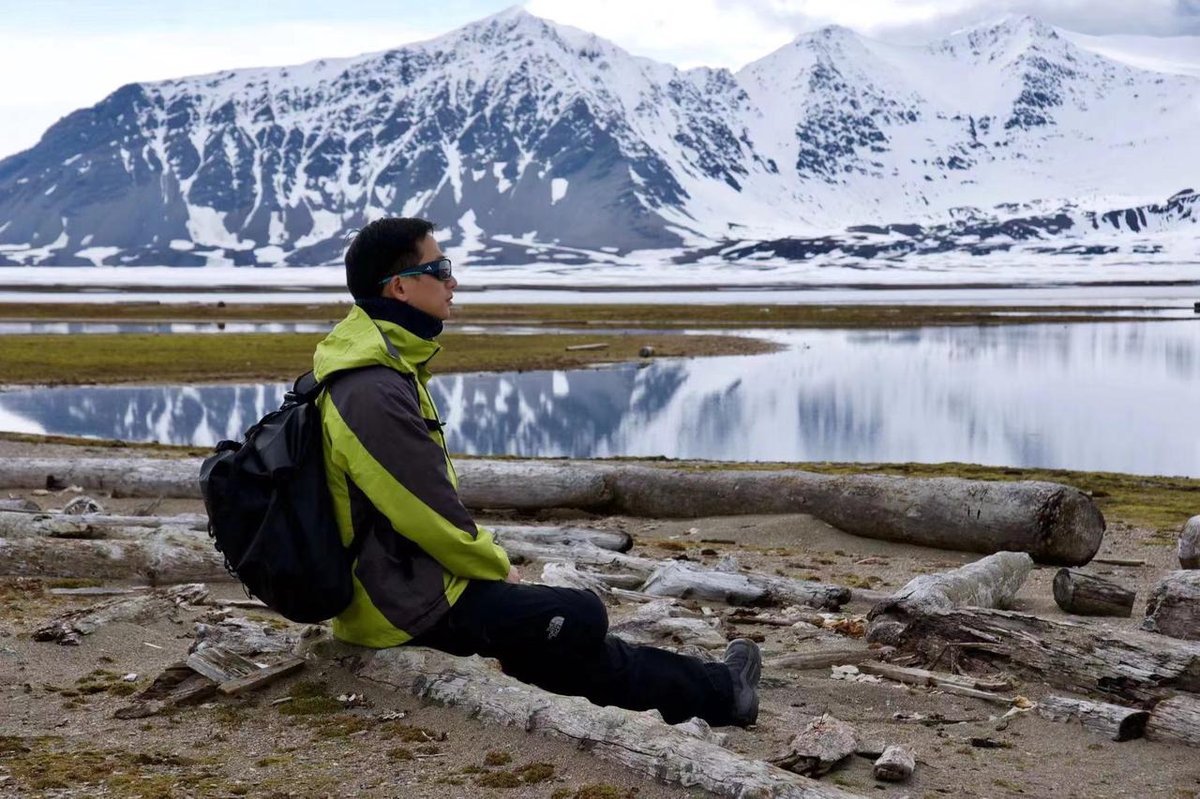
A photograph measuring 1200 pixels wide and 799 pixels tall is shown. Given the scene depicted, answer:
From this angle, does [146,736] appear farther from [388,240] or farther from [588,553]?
[588,553]

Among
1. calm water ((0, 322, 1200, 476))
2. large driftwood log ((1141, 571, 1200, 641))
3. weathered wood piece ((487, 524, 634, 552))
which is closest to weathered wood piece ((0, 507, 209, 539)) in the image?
weathered wood piece ((487, 524, 634, 552))

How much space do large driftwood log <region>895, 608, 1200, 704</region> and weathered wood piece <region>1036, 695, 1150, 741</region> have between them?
0.33m

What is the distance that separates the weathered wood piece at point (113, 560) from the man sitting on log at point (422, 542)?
4.83 meters

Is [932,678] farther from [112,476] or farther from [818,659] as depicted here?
[112,476]

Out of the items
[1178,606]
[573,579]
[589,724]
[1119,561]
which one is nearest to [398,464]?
[589,724]

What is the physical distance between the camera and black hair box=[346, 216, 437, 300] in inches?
278

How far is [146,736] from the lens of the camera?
7.00 metres

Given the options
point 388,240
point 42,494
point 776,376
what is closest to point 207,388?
point 776,376

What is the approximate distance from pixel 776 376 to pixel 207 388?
2021 cm

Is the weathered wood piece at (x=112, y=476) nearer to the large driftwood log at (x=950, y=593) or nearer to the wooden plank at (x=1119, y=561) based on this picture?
the large driftwood log at (x=950, y=593)

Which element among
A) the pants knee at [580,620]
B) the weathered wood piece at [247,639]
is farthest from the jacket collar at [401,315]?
the weathered wood piece at [247,639]

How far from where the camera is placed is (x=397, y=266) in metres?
7.08

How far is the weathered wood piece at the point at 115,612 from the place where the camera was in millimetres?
9125

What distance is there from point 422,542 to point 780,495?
10.4 m
